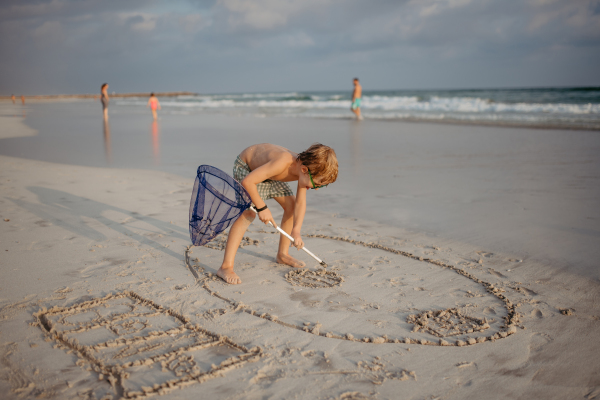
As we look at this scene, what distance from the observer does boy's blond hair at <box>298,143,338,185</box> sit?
3240 mm

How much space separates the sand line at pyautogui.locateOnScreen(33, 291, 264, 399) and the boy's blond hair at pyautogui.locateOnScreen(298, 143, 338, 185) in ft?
4.54

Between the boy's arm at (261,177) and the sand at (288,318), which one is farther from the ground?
the boy's arm at (261,177)

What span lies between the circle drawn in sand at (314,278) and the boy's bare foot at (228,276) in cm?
42

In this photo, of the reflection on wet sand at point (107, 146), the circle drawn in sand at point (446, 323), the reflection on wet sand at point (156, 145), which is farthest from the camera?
the reflection on wet sand at point (107, 146)

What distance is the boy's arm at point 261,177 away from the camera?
3336mm

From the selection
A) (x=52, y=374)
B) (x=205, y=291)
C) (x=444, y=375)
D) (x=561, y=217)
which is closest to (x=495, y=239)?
(x=561, y=217)

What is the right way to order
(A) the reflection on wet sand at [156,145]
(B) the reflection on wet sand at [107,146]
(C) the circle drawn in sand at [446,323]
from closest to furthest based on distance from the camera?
1. (C) the circle drawn in sand at [446,323]
2. (A) the reflection on wet sand at [156,145]
3. (B) the reflection on wet sand at [107,146]

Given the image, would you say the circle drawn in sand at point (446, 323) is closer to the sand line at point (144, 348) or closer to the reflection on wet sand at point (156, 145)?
the sand line at point (144, 348)

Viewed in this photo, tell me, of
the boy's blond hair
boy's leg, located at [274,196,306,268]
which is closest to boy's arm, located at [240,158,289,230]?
the boy's blond hair

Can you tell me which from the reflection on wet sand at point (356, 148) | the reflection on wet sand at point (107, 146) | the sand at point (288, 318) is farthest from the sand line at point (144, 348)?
the reflection on wet sand at point (107, 146)

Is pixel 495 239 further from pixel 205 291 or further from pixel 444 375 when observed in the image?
pixel 205 291

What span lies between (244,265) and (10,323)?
70.7 inches

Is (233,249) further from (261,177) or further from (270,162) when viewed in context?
(270,162)

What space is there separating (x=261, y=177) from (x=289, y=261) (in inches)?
37.1
